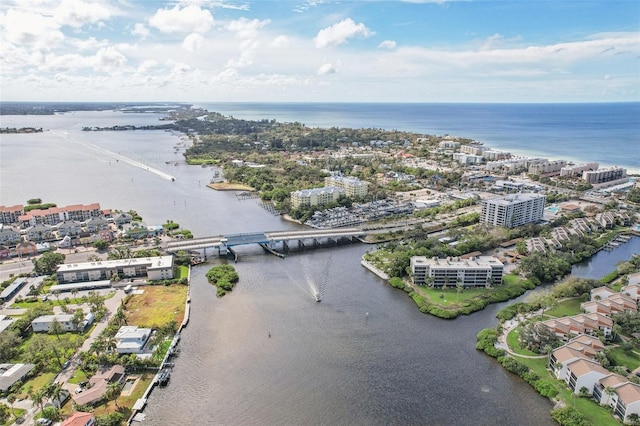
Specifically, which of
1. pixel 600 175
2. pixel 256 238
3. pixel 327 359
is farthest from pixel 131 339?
pixel 600 175

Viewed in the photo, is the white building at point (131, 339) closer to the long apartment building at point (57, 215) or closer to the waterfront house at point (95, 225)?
the waterfront house at point (95, 225)

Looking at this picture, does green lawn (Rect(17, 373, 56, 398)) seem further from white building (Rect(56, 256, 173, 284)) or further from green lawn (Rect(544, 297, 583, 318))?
green lawn (Rect(544, 297, 583, 318))

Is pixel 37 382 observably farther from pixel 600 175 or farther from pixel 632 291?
pixel 600 175

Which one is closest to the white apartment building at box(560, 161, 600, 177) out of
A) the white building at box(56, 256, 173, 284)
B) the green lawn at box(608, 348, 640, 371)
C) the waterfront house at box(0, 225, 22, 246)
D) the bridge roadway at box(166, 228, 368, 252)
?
the bridge roadway at box(166, 228, 368, 252)

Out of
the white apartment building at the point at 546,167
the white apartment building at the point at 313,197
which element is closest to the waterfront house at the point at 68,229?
the white apartment building at the point at 313,197

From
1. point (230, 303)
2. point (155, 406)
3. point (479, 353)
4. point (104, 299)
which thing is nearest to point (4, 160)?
point (104, 299)

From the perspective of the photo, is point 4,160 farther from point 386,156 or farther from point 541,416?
point 541,416
